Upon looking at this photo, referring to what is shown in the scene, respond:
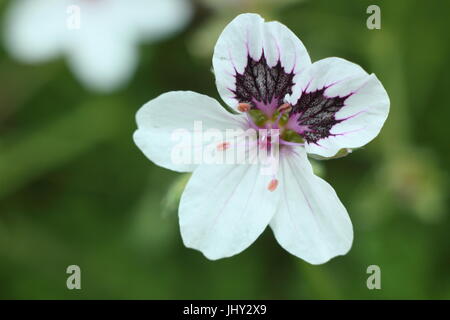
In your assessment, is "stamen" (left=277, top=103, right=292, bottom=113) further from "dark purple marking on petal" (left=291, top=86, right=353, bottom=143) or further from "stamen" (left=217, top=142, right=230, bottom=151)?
"stamen" (left=217, top=142, right=230, bottom=151)

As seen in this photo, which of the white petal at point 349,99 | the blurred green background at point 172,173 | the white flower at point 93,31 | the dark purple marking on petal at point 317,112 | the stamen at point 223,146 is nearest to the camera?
the white petal at point 349,99

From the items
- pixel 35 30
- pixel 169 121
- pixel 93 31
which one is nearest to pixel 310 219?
pixel 169 121

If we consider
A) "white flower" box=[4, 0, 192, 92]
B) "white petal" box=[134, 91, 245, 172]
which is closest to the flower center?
"white petal" box=[134, 91, 245, 172]

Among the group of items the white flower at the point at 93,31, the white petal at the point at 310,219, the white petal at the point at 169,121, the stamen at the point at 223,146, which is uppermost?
the white flower at the point at 93,31

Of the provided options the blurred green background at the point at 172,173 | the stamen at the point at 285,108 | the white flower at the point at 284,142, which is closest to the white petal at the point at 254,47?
the white flower at the point at 284,142

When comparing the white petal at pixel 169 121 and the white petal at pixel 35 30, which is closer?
the white petal at pixel 169 121

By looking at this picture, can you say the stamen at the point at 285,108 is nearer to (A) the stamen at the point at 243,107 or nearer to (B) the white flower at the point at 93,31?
(A) the stamen at the point at 243,107

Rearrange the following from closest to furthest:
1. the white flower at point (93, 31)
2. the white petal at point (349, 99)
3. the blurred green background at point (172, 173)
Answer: the white petal at point (349, 99)
the blurred green background at point (172, 173)
the white flower at point (93, 31)
